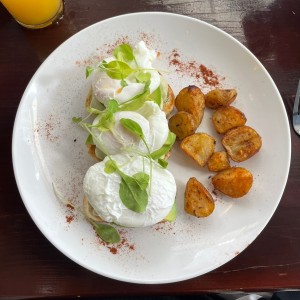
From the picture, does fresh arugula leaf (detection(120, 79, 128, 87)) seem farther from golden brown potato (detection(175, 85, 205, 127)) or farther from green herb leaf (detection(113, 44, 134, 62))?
golden brown potato (detection(175, 85, 205, 127))

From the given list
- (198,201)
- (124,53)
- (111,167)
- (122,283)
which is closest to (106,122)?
(111,167)

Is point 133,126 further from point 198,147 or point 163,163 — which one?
point 198,147

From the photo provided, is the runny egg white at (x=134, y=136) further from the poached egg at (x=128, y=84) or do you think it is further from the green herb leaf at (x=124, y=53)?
the green herb leaf at (x=124, y=53)

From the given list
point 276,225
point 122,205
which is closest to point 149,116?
point 122,205

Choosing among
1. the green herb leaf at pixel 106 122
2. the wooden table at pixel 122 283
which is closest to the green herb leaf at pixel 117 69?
the green herb leaf at pixel 106 122

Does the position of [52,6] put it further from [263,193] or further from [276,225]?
[276,225]

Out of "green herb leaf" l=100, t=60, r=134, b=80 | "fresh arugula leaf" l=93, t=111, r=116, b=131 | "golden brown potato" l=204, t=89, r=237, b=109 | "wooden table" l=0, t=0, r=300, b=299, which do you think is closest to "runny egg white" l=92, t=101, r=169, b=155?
"fresh arugula leaf" l=93, t=111, r=116, b=131
